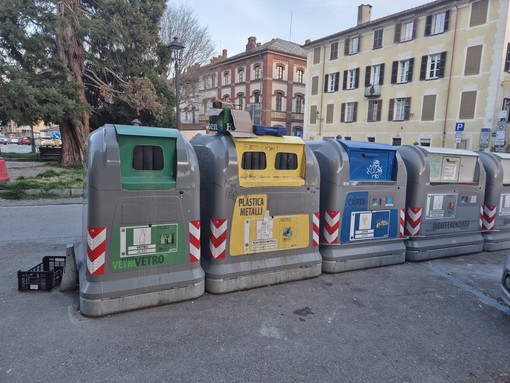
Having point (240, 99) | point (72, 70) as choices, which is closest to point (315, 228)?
point (72, 70)

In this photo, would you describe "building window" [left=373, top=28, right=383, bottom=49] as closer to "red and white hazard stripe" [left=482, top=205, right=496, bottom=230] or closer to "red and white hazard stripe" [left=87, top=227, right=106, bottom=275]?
"red and white hazard stripe" [left=482, top=205, right=496, bottom=230]

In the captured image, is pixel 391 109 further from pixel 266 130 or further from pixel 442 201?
pixel 266 130

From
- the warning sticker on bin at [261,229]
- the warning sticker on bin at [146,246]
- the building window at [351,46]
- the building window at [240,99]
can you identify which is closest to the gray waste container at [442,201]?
the warning sticker on bin at [261,229]

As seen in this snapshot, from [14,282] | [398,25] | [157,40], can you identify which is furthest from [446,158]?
[398,25]

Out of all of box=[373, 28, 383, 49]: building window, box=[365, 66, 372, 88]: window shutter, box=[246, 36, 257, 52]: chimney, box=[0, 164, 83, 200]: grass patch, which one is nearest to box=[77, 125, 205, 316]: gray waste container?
box=[0, 164, 83, 200]: grass patch

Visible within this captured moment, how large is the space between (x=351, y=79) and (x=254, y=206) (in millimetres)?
32894

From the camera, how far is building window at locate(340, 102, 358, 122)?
3359 centimetres

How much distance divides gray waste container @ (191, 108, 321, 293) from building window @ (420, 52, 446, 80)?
2736 centimetres

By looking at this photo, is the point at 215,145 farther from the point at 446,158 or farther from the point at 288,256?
the point at 446,158

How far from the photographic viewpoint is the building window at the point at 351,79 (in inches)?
1313

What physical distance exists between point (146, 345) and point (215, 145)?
236 cm

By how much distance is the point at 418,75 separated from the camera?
2841 cm

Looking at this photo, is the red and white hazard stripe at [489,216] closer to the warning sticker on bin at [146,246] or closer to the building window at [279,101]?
the warning sticker on bin at [146,246]

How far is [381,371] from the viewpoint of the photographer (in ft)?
9.60
